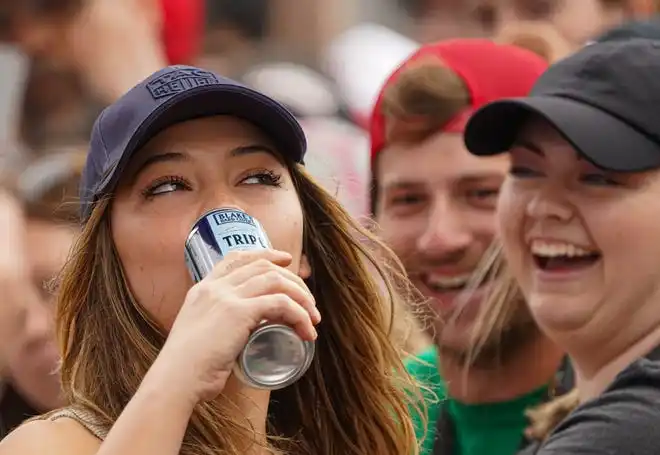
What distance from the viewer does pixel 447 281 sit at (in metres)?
3.06

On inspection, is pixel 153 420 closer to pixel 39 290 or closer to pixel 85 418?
pixel 85 418

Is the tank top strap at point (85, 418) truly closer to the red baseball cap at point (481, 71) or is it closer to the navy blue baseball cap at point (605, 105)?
the navy blue baseball cap at point (605, 105)

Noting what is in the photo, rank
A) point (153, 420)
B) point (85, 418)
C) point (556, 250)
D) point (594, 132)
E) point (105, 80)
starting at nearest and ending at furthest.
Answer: point (153, 420) < point (85, 418) < point (594, 132) < point (556, 250) < point (105, 80)

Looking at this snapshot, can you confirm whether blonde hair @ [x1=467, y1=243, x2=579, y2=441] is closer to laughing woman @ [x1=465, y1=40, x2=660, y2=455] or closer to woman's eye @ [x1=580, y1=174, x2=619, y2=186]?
laughing woman @ [x1=465, y1=40, x2=660, y2=455]

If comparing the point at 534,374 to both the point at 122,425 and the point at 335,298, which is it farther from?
the point at 122,425

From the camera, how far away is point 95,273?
6.45ft

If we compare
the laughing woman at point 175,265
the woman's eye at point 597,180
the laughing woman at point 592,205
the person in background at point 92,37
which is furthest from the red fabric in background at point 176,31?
the laughing woman at point 175,265

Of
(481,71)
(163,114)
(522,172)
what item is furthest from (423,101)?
(163,114)

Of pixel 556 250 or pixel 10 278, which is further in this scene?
pixel 10 278

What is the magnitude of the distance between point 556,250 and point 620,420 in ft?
1.50

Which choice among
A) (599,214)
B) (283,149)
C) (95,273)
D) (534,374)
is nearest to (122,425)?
(95,273)

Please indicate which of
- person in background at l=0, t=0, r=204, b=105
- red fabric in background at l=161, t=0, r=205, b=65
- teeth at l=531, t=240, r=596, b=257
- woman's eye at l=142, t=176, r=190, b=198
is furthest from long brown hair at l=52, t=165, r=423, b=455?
red fabric in background at l=161, t=0, r=205, b=65

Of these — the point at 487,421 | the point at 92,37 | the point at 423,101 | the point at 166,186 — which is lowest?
the point at 487,421

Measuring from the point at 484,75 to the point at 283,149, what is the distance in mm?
1158
